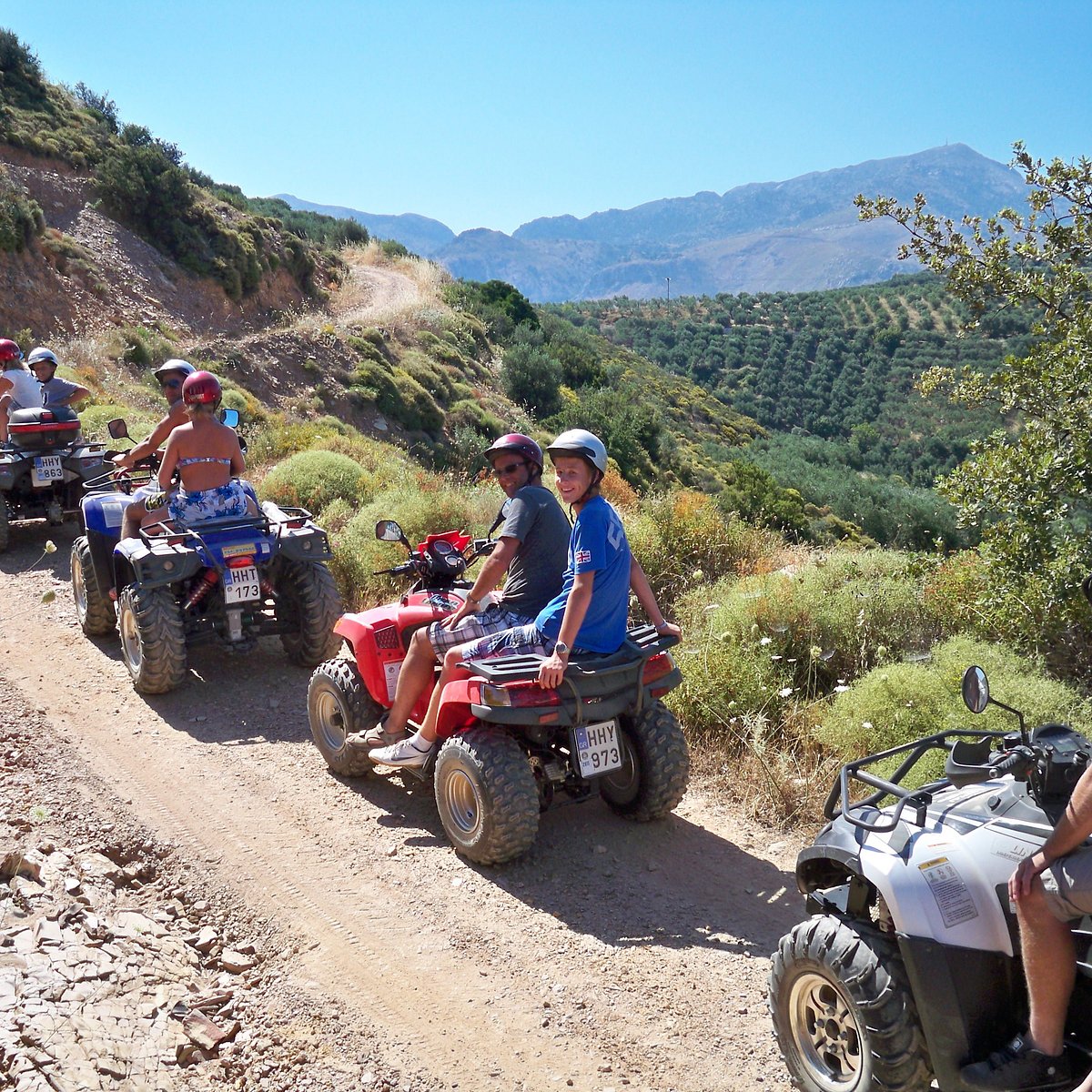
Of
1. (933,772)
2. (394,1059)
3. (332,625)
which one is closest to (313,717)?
(332,625)

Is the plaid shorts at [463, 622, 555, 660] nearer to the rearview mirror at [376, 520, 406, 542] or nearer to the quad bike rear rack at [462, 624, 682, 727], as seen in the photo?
the quad bike rear rack at [462, 624, 682, 727]

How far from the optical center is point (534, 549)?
5.44 meters

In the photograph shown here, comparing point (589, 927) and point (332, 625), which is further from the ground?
point (332, 625)

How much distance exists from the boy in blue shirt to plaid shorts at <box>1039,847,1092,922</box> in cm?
242

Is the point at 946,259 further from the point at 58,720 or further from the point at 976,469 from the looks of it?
the point at 58,720

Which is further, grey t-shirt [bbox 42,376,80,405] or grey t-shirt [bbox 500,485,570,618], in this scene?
grey t-shirt [bbox 42,376,80,405]

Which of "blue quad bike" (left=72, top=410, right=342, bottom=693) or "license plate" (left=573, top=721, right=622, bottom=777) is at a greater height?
"blue quad bike" (left=72, top=410, right=342, bottom=693)

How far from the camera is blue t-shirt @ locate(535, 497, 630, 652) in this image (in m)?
4.88

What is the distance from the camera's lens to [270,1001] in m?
4.10

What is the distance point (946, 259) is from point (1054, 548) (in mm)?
2807

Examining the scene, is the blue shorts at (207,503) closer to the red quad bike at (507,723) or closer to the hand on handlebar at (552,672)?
the red quad bike at (507,723)

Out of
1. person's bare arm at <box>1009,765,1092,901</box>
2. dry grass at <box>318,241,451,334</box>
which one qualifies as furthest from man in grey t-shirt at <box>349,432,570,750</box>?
dry grass at <box>318,241,451,334</box>

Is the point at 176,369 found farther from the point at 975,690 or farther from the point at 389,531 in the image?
the point at 975,690

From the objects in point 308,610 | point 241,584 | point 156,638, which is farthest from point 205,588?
point 308,610
